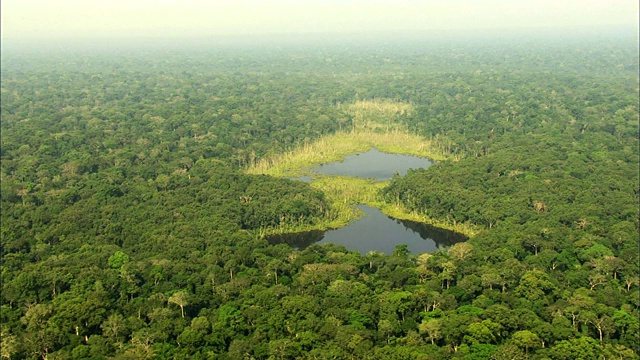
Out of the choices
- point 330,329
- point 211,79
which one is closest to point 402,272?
point 330,329

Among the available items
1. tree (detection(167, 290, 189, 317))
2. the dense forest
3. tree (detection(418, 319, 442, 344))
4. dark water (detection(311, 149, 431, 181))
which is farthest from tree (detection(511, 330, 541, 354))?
dark water (detection(311, 149, 431, 181))

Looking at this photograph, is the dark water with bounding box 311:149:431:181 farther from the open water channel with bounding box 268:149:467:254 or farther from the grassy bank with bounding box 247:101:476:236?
the open water channel with bounding box 268:149:467:254

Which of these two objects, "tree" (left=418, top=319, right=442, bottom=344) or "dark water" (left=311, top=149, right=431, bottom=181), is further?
"dark water" (left=311, top=149, right=431, bottom=181)

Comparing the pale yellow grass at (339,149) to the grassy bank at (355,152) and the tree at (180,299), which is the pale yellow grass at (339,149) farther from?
the tree at (180,299)

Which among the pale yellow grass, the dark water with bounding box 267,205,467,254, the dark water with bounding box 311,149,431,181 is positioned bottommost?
the dark water with bounding box 267,205,467,254

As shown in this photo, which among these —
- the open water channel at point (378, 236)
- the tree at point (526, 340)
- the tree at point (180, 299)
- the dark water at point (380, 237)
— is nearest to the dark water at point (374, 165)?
the open water channel at point (378, 236)

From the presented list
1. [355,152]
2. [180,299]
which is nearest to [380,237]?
[180,299]

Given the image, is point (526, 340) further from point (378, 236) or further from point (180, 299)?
point (378, 236)
